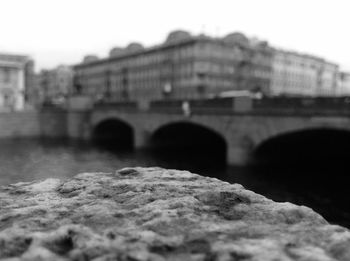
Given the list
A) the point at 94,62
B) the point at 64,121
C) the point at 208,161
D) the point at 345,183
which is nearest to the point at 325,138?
the point at 345,183

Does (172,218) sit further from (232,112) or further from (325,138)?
(325,138)

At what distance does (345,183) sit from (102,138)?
32.7 metres

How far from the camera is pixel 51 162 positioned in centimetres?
2888

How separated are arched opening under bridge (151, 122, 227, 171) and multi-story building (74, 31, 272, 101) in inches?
783

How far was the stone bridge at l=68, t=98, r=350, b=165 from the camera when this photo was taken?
73.3ft

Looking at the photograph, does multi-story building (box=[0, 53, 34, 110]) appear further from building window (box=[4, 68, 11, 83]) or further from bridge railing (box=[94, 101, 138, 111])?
bridge railing (box=[94, 101, 138, 111])

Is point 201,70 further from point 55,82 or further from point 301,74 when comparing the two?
point 55,82

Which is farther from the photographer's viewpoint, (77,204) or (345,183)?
(345,183)

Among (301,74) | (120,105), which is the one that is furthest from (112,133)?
(301,74)

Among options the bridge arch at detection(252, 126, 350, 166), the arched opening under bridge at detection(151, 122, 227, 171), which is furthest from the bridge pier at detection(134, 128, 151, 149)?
the bridge arch at detection(252, 126, 350, 166)

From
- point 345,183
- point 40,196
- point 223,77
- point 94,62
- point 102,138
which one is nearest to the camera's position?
point 40,196

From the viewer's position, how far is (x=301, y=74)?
11069cm

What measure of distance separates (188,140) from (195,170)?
17090mm

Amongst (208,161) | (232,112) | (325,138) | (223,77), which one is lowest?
(208,161)
